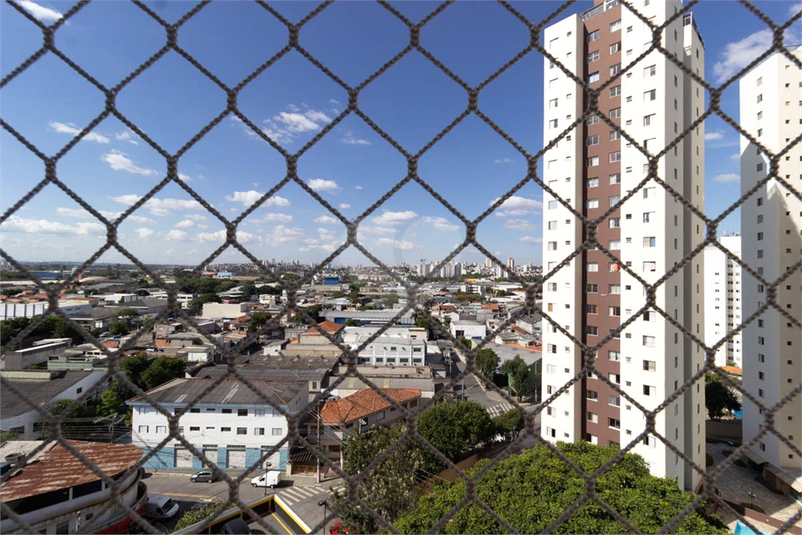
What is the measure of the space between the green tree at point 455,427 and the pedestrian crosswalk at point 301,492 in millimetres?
1821

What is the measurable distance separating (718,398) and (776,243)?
5.95 metres

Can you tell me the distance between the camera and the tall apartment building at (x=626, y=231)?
191 inches

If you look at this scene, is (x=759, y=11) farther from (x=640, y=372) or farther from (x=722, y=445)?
(x=722, y=445)

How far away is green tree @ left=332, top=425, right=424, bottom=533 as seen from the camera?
145 inches

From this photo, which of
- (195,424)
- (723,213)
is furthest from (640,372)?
(195,424)

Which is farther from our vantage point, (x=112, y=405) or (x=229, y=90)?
(x=112, y=405)

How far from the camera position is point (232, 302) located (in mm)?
15633

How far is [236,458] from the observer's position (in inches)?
196

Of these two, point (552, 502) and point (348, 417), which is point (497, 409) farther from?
point (552, 502)

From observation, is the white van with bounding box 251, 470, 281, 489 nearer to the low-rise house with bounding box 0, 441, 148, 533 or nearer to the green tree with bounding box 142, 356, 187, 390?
the low-rise house with bounding box 0, 441, 148, 533

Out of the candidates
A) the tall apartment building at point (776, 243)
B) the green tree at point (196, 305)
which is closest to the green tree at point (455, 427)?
the green tree at point (196, 305)

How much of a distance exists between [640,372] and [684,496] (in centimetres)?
160

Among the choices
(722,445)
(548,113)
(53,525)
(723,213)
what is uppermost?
(548,113)

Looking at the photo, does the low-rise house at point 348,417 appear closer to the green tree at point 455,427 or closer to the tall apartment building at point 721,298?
the green tree at point 455,427
